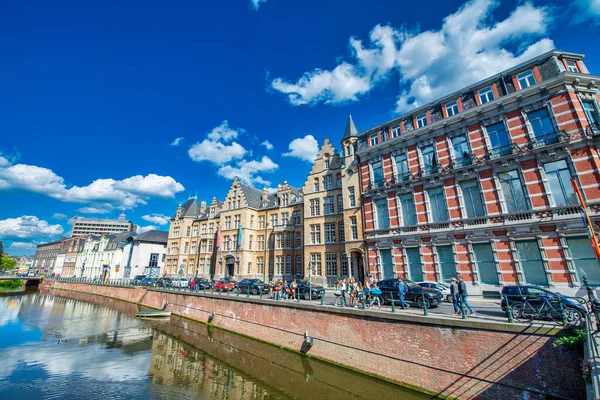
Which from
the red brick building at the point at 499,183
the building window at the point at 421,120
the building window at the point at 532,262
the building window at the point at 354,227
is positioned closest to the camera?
the red brick building at the point at 499,183

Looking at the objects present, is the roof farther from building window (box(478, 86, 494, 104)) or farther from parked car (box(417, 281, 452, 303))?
building window (box(478, 86, 494, 104))

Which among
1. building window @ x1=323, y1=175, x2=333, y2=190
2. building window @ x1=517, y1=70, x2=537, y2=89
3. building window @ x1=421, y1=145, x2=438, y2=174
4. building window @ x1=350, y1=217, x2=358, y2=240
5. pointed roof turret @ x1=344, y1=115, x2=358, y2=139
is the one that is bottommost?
building window @ x1=350, y1=217, x2=358, y2=240

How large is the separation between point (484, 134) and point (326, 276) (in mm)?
21017

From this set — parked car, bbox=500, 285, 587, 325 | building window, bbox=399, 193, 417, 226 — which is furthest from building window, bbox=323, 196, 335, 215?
parked car, bbox=500, 285, 587, 325

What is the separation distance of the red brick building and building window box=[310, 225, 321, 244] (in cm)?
855

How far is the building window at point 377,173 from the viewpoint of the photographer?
27.1 meters

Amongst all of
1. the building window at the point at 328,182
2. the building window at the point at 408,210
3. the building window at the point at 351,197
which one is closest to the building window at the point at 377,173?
the building window at the point at 408,210

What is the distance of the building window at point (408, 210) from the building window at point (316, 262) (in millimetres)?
12208

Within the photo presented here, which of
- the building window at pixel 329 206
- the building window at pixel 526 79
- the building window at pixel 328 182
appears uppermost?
the building window at pixel 526 79

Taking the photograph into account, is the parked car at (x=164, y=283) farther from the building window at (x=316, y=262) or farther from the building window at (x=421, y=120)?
the building window at (x=421, y=120)

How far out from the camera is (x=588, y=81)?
18188 millimetres

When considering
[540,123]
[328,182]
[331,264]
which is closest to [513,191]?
[540,123]

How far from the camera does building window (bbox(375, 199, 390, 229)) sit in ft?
85.2

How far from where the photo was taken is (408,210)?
24578 millimetres
